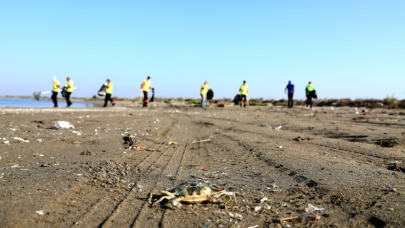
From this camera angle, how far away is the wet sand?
241 centimetres

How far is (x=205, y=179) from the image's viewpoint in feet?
12.2

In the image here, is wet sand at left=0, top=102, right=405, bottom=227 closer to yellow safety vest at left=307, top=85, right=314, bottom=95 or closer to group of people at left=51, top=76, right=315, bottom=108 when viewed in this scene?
group of people at left=51, top=76, right=315, bottom=108

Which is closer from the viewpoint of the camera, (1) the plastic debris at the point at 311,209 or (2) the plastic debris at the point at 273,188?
(1) the plastic debris at the point at 311,209

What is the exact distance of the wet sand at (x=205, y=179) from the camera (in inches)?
94.8

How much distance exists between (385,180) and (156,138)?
→ 5306mm

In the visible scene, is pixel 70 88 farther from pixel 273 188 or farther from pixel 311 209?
pixel 311 209

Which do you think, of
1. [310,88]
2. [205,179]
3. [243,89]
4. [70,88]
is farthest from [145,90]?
[205,179]

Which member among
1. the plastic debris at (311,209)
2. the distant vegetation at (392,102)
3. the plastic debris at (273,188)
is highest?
the distant vegetation at (392,102)

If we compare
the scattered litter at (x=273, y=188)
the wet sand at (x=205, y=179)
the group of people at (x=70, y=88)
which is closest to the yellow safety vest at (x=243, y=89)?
the group of people at (x=70, y=88)

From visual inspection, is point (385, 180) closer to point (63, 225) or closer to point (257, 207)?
point (257, 207)

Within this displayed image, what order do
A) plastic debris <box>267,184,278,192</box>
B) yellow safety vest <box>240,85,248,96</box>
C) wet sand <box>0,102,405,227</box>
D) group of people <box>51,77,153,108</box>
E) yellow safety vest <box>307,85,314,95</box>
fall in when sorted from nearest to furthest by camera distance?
wet sand <box>0,102,405,227</box> → plastic debris <box>267,184,278,192</box> → group of people <box>51,77,153,108</box> → yellow safety vest <box>307,85,314,95</box> → yellow safety vest <box>240,85,248,96</box>

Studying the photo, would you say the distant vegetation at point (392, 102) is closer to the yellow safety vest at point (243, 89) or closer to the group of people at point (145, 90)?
the group of people at point (145, 90)

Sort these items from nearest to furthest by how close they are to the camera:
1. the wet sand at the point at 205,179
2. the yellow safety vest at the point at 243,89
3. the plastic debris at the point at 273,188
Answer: the wet sand at the point at 205,179 → the plastic debris at the point at 273,188 → the yellow safety vest at the point at 243,89

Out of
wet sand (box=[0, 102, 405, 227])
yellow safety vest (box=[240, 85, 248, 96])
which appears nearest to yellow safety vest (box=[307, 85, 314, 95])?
yellow safety vest (box=[240, 85, 248, 96])
